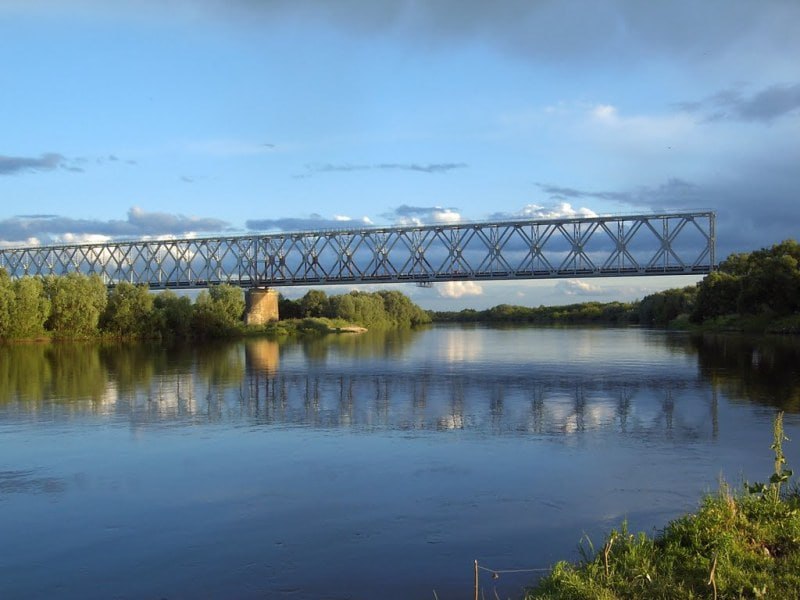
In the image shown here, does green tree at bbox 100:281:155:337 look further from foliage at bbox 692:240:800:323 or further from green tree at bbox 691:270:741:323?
green tree at bbox 691:270:741:323

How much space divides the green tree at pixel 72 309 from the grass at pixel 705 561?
83557 millimetres

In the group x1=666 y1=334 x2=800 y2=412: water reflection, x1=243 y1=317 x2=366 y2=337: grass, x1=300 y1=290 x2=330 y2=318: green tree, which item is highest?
x1=300 y1=290 x2=330 y2=318: green tree

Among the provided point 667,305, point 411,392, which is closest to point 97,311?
point 411,392

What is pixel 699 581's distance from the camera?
8766mm

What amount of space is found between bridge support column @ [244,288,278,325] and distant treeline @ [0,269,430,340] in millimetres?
16993

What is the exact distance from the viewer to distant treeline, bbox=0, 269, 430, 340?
7925 cm

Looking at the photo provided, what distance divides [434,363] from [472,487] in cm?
3555

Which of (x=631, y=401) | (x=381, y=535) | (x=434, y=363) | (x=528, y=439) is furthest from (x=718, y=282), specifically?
(x=381, y=535)

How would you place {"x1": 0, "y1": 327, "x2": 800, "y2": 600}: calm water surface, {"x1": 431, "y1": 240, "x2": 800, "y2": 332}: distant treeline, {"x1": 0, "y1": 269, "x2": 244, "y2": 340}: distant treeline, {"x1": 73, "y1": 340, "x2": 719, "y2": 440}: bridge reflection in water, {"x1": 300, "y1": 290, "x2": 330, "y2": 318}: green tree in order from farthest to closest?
{"x1": 300, "y1": 290, "x2": 330, "y2": 318}: green tree → {"x1": 431, "y1": 240, "x2": 800, "y2": 332}: distant treeline → {"x1": 0, "y1": 269, "x2": 244, "y2": 340}: distant treeline → {"x1": 73, "y1": 340, "x2": 719, "y2": 440}: bridge reflection in water → {"x1": 0, "y1": 327, "x2": 800, "y2": 600}: calm water surface

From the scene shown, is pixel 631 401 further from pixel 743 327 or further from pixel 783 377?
pixel 743 327

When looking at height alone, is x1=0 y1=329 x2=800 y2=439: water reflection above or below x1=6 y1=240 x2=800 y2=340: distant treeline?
below

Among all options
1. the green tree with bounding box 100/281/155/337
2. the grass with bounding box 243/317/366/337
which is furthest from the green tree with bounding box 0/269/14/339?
the grass with bounding box 243/317/366/337

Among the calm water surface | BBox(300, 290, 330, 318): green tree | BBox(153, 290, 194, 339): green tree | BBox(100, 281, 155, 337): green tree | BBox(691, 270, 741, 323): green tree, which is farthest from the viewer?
BBox(300, 290, 330, 318): green tree

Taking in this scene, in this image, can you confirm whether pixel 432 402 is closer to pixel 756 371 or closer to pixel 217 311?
pixel 756 371
